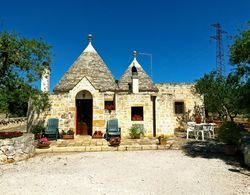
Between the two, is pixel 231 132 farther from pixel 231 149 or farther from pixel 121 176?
pixel 121 176

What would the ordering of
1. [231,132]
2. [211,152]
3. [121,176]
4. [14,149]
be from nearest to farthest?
1. [121,176]
2. [14,149]
3. [231,132]
4. [211,152]

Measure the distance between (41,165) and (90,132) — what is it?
6.86 m

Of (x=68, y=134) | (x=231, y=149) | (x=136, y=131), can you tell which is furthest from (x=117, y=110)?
(x=231, y=149)

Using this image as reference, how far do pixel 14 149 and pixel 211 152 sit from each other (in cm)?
834

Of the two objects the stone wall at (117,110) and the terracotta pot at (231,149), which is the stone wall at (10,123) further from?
Result: the terracotta pot at (231,149)

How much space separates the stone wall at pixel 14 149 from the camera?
8.30 meters

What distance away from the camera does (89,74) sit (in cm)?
1612

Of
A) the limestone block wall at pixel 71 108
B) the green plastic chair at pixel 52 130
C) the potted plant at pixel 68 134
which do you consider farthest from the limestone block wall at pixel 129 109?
the green plastic chair at pixel 52 130

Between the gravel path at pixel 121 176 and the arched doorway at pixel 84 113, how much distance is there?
5469mm

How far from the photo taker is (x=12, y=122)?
1030 inches

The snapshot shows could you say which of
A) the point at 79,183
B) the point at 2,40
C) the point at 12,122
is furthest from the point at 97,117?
the point at 12,122

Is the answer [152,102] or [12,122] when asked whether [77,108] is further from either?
[12,122]

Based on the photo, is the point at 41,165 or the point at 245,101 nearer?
the point at 41,165

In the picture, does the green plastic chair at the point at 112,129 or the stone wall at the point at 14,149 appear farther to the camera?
the green plastic chair at the point at 112,129
